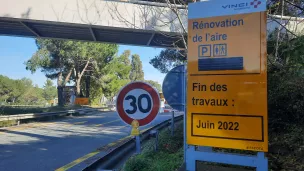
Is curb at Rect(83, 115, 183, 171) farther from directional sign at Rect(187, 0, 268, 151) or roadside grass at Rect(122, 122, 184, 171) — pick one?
directional sign at Rect(187, 0, 268, 151)

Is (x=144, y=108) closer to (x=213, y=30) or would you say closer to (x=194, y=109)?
(x=194, y=109)

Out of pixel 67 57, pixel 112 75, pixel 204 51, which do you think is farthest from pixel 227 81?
pixel 112 75

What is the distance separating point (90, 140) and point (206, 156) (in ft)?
23.7

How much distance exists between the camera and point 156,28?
1009 centimetres

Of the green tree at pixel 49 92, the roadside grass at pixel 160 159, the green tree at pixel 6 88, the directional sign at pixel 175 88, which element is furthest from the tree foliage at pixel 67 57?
the green tree at pixel 49 92

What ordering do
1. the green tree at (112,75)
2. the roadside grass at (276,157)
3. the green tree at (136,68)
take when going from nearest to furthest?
the roadside grass at (276,157) → the green tree at (112,75) → the green tree at (136,68)

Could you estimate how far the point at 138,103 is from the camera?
12.5ft

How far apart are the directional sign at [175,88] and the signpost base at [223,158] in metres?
1.19

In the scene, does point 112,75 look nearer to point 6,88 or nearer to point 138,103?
Answer: point 138,103

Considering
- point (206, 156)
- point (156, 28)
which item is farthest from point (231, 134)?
point (156, 28)

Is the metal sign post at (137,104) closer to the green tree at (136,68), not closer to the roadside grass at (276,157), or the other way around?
the roadside grass at (276,157)

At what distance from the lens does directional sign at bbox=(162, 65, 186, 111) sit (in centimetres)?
467

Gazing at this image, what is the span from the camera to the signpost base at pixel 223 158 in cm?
306

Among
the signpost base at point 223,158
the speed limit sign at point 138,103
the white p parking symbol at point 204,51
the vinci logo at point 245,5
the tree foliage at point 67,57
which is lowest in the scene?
the signpost base at point 223,158
